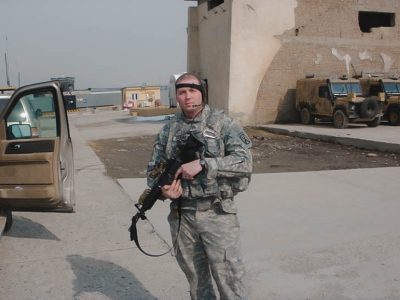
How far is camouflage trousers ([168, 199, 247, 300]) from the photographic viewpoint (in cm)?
259

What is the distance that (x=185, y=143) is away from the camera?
2.58 meters

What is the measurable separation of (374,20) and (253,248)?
2227cm

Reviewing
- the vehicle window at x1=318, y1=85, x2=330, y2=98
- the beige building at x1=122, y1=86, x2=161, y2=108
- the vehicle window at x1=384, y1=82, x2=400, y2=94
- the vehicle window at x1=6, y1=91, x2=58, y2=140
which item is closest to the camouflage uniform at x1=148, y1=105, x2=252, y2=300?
the vehicle window at x1=6, y1=91, x2=58, y2=140

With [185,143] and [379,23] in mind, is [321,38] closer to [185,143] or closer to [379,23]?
[379,23]

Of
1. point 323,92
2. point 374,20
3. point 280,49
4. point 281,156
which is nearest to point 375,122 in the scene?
point 323,92

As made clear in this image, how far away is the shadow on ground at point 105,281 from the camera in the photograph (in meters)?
3.45

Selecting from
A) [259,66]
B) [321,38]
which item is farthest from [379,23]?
[259,66]

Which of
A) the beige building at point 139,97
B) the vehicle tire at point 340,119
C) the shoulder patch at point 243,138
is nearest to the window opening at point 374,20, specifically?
the vehicle tire at point 340,119

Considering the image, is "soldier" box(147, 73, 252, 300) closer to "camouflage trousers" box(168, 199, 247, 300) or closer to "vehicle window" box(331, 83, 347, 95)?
"camouflage trousers" box(168, 199, 247, 300)

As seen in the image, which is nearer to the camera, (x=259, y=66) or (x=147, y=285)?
(x=147, y=285)

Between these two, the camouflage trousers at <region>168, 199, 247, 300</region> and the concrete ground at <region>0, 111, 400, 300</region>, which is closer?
the camouflage trousers at <region>168, 199, 247, 300</region>

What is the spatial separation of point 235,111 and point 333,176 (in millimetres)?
11658

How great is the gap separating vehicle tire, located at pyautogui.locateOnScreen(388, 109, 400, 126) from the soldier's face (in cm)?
1613

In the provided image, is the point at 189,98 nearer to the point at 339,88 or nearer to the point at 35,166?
the point at 35,166
